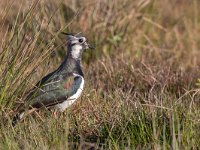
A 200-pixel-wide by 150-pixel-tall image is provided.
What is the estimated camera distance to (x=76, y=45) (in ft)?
25.6

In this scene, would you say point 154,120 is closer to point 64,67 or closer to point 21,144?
point 21,144

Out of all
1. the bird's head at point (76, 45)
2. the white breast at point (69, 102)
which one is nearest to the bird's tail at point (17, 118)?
the white breast at point (69, 102)

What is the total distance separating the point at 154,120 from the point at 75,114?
129cm

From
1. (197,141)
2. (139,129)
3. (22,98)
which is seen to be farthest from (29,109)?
(197,141)

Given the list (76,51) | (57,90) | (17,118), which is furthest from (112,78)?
(17,118)

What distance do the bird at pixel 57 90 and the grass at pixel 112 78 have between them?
95 mm

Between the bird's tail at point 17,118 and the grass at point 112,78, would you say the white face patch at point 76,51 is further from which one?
the bird's tail at point 17,118

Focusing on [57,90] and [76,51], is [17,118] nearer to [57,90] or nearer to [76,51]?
[57,90]

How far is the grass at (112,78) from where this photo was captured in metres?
5.55

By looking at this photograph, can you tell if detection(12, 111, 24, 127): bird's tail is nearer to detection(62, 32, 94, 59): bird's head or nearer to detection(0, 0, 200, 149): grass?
detection(0, 0, 200, 149): grass

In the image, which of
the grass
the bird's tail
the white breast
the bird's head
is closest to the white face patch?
the bird's head

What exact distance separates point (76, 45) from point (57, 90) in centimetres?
97

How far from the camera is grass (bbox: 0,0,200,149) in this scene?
555cm

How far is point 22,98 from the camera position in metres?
6.30
